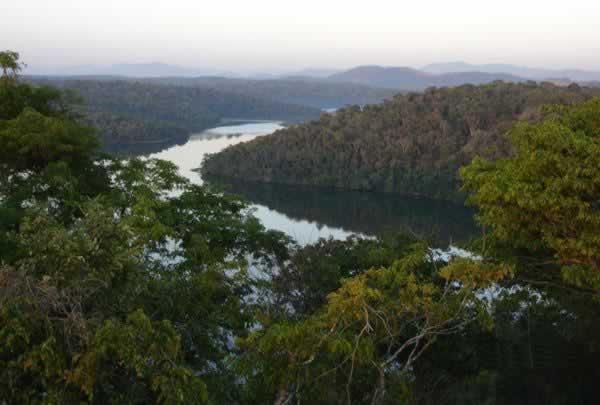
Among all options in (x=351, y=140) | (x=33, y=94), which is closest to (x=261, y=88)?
(x=351, y=140)

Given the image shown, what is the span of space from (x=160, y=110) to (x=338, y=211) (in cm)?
4641

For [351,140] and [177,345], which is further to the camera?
[351,140]

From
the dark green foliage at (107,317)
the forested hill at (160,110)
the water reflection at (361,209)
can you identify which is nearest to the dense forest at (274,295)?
the dark green foliage at (107,317)

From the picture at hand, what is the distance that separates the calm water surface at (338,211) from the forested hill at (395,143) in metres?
2.02

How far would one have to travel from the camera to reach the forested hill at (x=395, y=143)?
1657 inches

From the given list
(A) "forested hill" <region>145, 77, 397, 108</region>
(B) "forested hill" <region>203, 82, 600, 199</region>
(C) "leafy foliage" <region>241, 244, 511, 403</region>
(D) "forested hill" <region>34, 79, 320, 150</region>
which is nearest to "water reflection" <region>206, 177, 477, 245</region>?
(B) "forested hill" <region>203, 82, 600, 199</region>

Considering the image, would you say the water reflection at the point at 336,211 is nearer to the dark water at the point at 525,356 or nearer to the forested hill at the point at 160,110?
the forested hill at the point at 160,110

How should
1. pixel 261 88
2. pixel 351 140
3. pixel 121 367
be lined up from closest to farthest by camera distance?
1. pixel 121 367
2. pixel 351 140
3. pixel 261 88

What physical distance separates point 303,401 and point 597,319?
4304mm

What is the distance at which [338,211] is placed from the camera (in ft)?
109

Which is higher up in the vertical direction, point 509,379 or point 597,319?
point 597,319

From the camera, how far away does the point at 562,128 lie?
228 inches

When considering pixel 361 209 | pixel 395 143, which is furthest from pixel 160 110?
pixel 361 209

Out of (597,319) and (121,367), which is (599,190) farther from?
(121,367)
